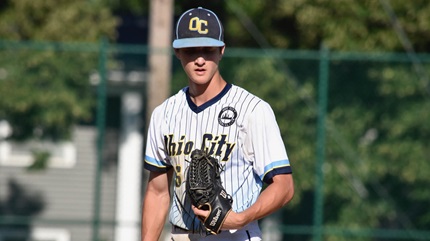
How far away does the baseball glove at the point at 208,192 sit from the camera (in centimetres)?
542

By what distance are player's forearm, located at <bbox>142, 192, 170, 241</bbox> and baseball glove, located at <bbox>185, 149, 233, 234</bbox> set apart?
24.7 inches

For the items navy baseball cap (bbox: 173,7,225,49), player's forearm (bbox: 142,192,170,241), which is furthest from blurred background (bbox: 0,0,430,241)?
navy baseball cap (bbox: 173,7,225,49)

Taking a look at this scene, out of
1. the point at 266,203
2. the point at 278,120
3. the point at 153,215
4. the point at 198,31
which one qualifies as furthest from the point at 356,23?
the point at 266,203

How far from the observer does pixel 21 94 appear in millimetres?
12648

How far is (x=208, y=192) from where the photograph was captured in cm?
542

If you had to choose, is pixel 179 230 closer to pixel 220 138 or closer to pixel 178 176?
pixel 178 176

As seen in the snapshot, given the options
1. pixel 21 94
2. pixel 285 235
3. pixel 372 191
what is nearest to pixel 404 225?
pixel 372 191

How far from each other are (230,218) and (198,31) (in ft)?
3.13

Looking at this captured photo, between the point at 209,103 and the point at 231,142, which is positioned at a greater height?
the point at 209,103

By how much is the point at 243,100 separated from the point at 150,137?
2.04 feet

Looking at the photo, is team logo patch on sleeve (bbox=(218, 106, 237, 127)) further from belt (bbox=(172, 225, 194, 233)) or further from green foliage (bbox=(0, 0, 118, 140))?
green foliage (bbox=(0, 0, 118, 140))

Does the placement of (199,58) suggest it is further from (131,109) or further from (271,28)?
(271,28)

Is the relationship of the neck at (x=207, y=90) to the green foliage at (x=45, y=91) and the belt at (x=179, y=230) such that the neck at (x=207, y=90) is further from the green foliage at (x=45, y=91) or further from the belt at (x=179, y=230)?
the green foliage at (x=45, y=91)

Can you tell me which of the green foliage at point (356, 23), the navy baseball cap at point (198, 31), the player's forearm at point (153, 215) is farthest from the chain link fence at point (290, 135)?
the navy baseball cap at point (198, 31)
